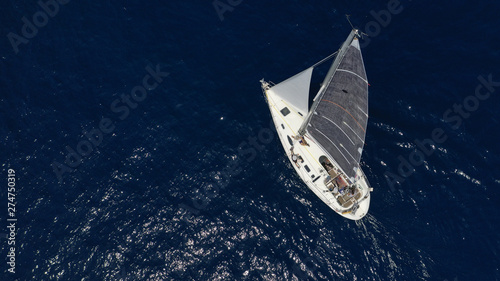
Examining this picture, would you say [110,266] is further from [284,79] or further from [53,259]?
[284,79]

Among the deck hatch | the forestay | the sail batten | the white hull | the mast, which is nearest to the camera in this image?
the sail batten

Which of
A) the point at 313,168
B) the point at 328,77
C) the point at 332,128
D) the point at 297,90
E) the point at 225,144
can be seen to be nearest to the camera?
the point at 332,128

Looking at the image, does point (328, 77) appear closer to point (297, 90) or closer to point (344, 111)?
point (297, 90)

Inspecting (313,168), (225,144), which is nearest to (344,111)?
(313,168)

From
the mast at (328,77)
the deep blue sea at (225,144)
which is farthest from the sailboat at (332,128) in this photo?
the deep blue sea at (225,144)

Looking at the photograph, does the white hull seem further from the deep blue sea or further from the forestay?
the deep blue sea

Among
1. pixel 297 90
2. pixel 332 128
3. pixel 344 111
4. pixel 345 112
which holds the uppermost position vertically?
pixel 297 90

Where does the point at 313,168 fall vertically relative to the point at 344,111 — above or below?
below

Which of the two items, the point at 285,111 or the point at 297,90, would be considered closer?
the point at 297,90

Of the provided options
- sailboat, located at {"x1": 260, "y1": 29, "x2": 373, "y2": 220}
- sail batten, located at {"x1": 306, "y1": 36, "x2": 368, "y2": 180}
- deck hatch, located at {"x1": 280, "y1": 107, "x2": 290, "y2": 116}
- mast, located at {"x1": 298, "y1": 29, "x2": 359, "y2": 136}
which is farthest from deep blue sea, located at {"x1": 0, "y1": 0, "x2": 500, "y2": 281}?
mast, located at {"x1": 298, "y1": 29, "x2": 359, "y2": 136}
